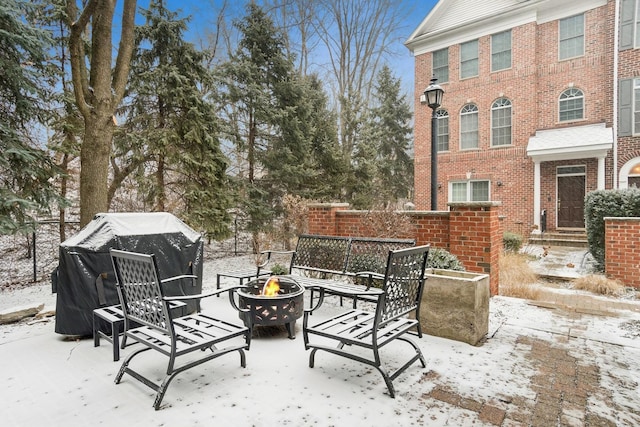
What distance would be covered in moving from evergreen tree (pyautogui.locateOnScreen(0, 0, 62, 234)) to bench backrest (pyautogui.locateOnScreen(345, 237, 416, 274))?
15.9 ft

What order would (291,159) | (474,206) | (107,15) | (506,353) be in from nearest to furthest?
(506,353) < (474,206) < (107,15) < (291,159)

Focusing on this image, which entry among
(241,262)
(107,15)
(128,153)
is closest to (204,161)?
(128,153)

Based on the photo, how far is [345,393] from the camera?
8.79 feet

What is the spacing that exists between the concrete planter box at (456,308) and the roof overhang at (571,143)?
38.9ft

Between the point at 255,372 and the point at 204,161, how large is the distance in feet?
23.5

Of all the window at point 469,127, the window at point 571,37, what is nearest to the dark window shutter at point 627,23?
the window at point 571,37

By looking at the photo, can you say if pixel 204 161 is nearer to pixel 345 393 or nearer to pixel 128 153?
pixel 128 153

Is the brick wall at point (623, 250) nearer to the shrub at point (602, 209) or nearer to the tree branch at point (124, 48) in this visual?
the shrub at point (602, 209)

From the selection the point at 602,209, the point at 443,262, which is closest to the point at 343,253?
the point at 443,262

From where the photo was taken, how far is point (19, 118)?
6824mm

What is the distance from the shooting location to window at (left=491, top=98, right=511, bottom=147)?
14922 millimetres

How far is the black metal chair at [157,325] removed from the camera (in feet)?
8.33

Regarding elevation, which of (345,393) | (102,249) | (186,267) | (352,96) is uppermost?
(352,96)

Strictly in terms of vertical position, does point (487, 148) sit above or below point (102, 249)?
above
